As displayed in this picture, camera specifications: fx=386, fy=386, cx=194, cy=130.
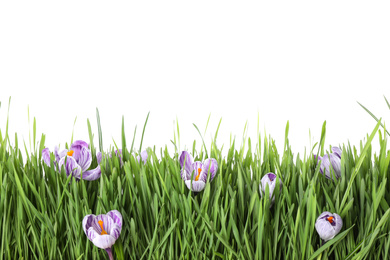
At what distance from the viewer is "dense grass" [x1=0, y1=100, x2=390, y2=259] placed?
80 cm

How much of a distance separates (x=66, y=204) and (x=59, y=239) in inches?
3.3

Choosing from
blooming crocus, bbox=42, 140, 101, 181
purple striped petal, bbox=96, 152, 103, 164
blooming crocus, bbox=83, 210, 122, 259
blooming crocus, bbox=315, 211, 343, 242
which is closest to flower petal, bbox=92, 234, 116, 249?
blooming crocus, bbox=83, 210, 122, 259

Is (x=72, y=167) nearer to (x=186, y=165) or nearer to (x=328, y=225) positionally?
(x=186, y=165)

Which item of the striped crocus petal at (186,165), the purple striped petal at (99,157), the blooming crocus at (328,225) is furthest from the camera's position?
the purple striped petal at (99,157)

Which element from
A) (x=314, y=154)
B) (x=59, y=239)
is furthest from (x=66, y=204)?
(x=314, y=154)

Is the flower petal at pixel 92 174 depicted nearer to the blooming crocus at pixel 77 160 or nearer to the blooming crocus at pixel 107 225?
the blooming crocus at pixel 77 160

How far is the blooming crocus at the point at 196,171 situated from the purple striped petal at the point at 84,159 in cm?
22

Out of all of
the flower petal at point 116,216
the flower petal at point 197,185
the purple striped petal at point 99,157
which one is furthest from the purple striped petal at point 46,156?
the flower petal at point 197,185

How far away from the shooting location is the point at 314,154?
1052mm

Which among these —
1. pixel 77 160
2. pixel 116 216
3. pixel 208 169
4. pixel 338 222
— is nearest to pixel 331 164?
pixel 338 222

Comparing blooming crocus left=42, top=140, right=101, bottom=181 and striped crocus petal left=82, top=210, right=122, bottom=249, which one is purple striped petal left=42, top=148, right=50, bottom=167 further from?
striped crocus petal left=82, top=210, right=122, bottom=249

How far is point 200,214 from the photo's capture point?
785 millimetres

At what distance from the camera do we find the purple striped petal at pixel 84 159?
3.09 feet

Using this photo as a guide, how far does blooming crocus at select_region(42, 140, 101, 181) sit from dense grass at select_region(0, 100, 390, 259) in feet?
0.10
